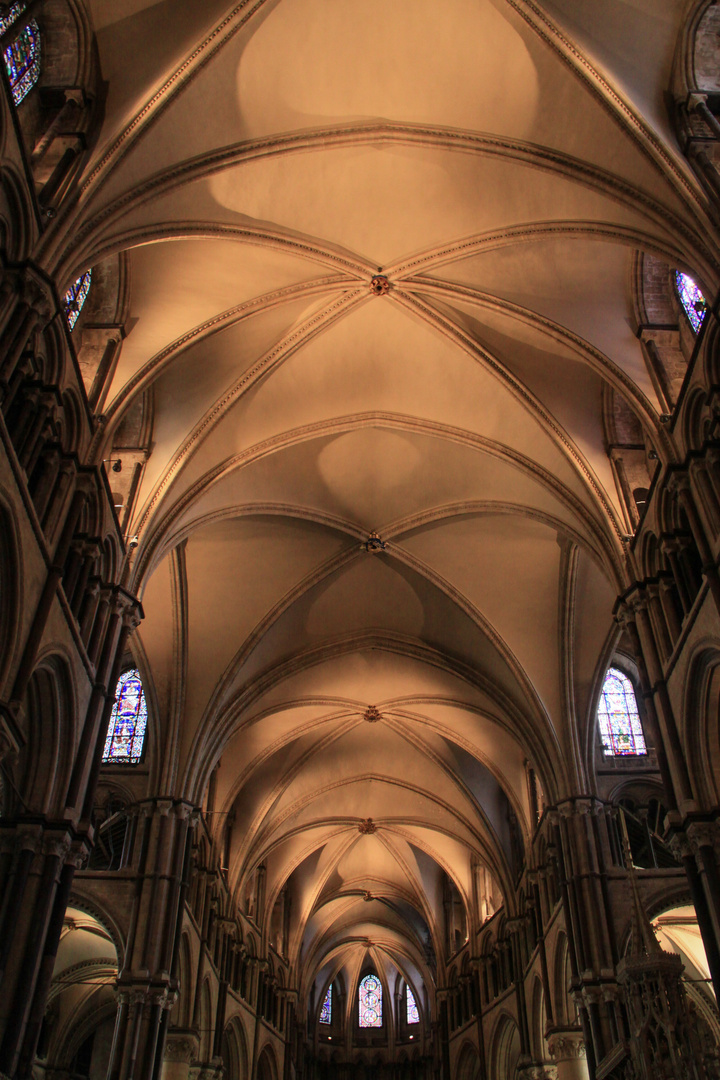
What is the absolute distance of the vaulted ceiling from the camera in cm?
1263

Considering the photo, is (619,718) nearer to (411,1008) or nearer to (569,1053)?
(569,1053)

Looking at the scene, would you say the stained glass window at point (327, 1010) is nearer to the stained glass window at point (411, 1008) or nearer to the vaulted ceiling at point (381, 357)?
the stained glass window at point (411, 1008)

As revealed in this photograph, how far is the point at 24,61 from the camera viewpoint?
1182 cm

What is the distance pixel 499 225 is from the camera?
15070mm

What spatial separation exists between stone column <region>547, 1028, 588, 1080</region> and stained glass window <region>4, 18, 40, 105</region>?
20751 millimetres

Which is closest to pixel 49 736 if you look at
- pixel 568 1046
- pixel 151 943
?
pixel 151 943

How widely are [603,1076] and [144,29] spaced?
1672 centimetres

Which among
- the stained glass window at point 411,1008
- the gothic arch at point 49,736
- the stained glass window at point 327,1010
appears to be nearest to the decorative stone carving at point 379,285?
the gothic arch at point 49,736

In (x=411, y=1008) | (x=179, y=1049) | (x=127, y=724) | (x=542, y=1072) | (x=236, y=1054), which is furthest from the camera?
(x=411, y=1008)

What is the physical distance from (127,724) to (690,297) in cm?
1516

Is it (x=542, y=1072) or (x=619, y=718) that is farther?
(x=542, y=1072)

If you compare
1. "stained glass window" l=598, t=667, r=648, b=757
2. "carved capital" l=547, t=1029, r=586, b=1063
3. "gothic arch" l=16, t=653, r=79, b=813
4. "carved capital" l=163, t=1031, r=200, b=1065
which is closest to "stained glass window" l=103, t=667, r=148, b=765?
"carved capital" l=163, t=1031, r=200, b=1065

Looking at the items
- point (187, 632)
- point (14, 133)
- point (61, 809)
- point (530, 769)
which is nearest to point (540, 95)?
point (14, 133)

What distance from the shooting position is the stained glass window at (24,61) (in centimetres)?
1159
